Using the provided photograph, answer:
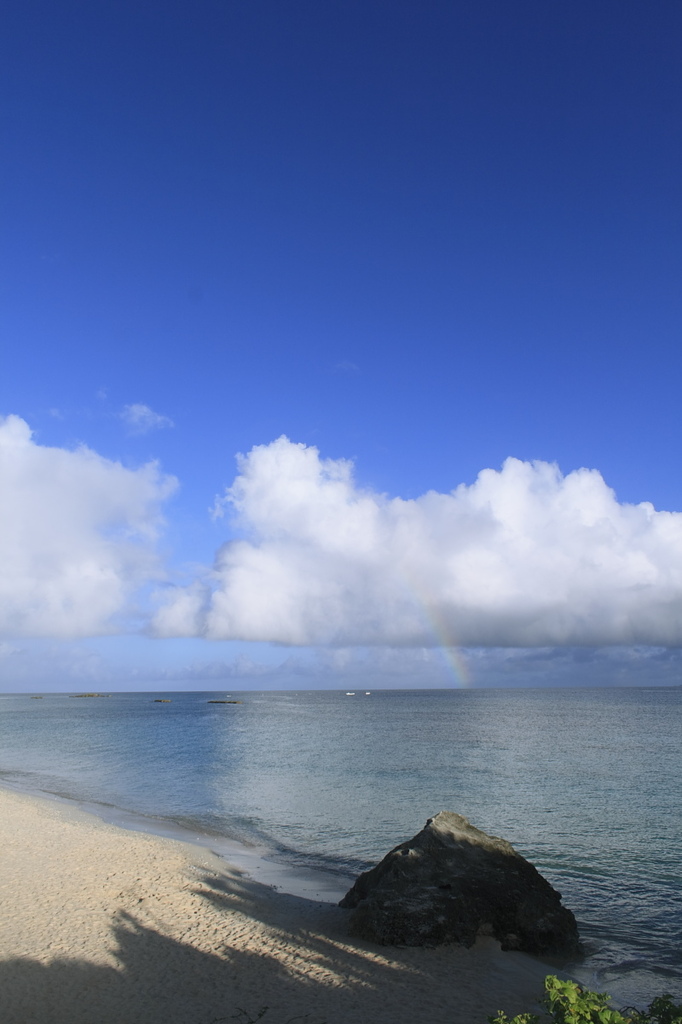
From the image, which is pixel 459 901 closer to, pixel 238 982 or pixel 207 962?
pixel 238 982

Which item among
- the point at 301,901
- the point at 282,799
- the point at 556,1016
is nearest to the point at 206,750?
the point at 282,799

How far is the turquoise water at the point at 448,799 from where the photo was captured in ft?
59.6

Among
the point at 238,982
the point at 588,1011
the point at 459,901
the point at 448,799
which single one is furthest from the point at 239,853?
the point at 588,1011

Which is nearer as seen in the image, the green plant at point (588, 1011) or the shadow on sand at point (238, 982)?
the green plant at point (588, 1011)

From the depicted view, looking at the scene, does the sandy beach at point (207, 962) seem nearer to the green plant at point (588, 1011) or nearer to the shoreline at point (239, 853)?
the shoreline at point (239, 853)

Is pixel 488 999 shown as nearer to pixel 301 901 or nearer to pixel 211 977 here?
pixel 211 977

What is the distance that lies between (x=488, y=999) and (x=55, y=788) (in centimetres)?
3512

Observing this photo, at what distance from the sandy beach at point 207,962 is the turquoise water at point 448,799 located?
3.36m

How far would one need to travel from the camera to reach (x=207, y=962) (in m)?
13.2

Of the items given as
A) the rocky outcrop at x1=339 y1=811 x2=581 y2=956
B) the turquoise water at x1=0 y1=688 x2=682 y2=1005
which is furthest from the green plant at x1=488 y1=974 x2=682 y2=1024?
the rocky outcrop at x1=339 y1=811 x2=581 y2=956

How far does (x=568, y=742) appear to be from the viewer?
67688 millimetres

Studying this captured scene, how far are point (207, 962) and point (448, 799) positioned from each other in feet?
76.7

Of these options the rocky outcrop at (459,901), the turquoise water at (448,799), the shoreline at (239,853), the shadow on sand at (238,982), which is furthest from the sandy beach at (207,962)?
the turquoise water at (448,799)

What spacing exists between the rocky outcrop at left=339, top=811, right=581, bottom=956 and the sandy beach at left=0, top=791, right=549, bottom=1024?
0.42 meters
